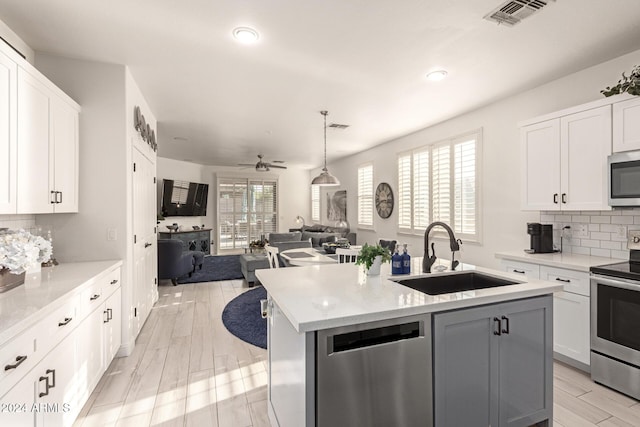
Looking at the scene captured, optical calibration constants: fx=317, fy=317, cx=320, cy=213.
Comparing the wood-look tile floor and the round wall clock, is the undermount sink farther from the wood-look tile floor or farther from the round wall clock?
the round wall clock

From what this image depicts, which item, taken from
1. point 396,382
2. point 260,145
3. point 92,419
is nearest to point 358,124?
point 260,145

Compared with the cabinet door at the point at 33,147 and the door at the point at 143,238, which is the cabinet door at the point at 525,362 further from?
the door at the point at 143,238

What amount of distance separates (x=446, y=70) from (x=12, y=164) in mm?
3461

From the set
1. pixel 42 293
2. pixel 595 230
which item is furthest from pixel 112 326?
pixel 595 230

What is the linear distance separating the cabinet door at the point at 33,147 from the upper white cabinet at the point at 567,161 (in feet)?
14.0

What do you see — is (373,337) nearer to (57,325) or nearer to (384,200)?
(57,325)

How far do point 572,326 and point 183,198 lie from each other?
833 centimetres

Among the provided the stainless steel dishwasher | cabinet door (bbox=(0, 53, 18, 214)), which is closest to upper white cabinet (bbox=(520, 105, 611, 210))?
the stainless steel dishwasher

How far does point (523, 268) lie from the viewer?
10.1 ft

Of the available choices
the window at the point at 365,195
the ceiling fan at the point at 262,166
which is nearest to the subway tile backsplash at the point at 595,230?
the window at the point at 365,195

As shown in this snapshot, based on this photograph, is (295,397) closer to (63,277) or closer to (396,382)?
(396,382)

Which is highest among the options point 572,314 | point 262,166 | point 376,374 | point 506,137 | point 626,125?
point 262,166

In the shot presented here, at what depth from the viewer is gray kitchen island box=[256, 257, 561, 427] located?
4.51ft

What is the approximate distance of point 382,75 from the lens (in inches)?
124
